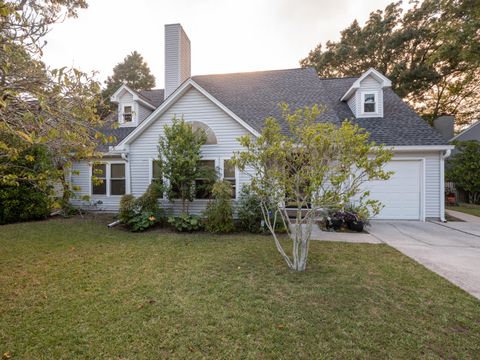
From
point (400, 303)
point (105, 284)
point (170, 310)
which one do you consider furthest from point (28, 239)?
point (400, 303)

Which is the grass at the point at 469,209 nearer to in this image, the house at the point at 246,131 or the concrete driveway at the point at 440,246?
the concrete driveway at the point at 440,246

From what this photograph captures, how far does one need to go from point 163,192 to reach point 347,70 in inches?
843

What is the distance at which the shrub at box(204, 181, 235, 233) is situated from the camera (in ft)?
23.7

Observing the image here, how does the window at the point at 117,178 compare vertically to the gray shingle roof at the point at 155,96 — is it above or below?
below

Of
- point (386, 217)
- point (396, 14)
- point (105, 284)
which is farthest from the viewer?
point (396, 14)

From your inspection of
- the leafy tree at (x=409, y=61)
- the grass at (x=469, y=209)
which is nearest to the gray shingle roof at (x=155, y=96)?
the leafy tree at (x=409, y=61)

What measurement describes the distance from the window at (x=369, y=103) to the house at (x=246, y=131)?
0.04m

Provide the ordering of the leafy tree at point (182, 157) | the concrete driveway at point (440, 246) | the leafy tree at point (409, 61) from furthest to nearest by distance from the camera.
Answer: the leafy tree at point (409, 61) < the leafy tree at point (182, 157) < the concrete driveway at point (440, 246)

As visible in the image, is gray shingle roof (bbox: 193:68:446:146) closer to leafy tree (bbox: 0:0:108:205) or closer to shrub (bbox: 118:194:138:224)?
shrub (bbox: 118:194:138:224)

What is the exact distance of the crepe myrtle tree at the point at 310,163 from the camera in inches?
148

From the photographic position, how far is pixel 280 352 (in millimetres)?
2344

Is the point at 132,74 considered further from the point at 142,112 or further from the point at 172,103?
the point at 172,103

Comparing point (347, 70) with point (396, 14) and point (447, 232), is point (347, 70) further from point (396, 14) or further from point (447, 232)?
point (447, 232)

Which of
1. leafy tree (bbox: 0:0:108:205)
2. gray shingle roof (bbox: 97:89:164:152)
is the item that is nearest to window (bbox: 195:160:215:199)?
gray shingle roof (bbox: 97:89:164:152)
